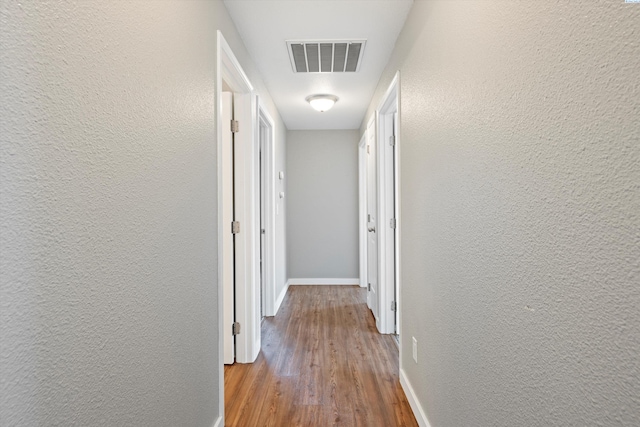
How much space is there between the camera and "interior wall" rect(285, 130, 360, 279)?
18.6 feet

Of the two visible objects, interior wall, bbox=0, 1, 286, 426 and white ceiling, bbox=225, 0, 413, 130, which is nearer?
interior wall, bbox=0, 1, 286, 426

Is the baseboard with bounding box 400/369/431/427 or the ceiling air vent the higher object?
the ceiling air vent

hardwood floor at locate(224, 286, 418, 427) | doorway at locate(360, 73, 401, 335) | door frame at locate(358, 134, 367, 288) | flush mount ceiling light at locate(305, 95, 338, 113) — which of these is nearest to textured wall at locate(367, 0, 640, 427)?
hardwood floor at locate(224, 286, 418, 427)

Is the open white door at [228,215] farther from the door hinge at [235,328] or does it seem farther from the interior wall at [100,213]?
the interior wall at [100,213]

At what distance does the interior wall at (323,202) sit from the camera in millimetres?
5660

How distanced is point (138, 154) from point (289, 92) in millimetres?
2847

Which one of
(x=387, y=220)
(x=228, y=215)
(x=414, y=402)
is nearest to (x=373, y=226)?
(x=387, y=220)

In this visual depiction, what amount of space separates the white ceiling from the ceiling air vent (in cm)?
5

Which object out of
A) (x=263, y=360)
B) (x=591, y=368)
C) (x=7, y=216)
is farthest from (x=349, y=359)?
(x=7, y=216)

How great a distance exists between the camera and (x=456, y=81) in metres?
1.47

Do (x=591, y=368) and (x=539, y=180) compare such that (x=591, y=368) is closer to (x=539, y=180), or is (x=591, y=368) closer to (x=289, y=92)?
(x=539, y=180)

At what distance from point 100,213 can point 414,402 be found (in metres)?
1.90

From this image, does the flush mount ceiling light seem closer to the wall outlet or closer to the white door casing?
the white door casing

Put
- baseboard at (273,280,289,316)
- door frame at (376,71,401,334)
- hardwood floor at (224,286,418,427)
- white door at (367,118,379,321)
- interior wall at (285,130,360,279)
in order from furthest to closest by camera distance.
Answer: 1. interior wall at (285,130,360,279)
2. baseboard at (273,280,289,316)
3. white door at (367,118,379,321)
4. door frame at (376,71,401,334)
5. hardwood floor at (224,286,418,427)
